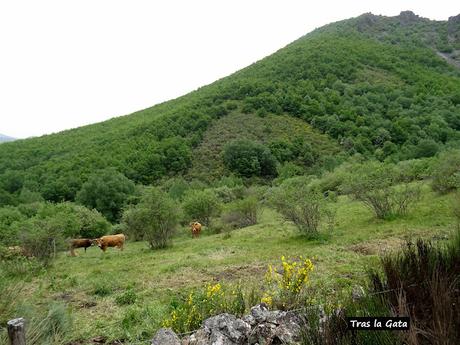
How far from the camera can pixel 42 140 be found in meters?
74.1

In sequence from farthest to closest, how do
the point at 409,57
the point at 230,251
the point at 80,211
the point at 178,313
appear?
the point at 409,57 → the point at 80,211 → the point at 230,251 → the point at 178,313

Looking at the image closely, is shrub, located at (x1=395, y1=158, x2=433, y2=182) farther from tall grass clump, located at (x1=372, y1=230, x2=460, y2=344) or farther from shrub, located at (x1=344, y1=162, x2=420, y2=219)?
tall grass clump, located at (x1=372, y1=230, x2=460, y2=344)

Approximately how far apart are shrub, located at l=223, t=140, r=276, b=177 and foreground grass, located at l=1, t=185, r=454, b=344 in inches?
1369

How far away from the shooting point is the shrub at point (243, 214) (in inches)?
1184

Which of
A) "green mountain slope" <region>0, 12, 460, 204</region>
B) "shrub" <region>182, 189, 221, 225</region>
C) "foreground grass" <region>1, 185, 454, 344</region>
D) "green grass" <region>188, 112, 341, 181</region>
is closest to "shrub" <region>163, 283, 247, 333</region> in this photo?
"foreground grass" <region>1, 185, 454, 344</region>

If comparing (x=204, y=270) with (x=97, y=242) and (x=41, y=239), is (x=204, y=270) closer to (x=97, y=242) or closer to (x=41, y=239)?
(x=41, y=239)

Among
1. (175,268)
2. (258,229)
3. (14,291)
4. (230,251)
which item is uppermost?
(14,291)

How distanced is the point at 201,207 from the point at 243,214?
4.36 meters

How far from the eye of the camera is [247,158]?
58.4 m

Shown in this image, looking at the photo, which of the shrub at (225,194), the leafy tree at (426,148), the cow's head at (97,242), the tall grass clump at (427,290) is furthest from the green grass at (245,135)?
the tall grass clump at (427,290)

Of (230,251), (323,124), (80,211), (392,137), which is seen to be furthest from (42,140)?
(230,251)

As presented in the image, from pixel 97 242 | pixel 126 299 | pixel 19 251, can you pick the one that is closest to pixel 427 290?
pixel 126 299

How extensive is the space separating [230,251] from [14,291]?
11208 mm

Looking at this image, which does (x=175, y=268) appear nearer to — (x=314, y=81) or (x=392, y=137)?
(x=392, y=137)
